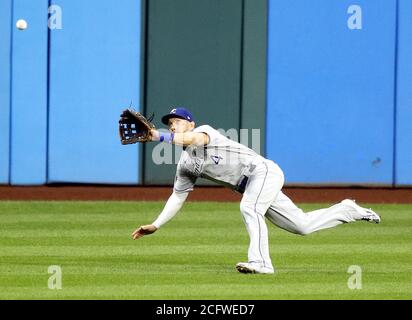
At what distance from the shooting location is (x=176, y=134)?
973 centimetres

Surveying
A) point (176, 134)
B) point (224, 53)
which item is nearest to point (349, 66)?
point (224, 53)

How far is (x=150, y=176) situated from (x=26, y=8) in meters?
2.86

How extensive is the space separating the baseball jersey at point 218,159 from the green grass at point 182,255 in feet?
2.54

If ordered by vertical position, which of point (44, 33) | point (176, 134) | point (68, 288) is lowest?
point (68, 288)

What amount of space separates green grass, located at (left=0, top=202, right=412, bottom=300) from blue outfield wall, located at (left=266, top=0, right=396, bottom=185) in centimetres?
201

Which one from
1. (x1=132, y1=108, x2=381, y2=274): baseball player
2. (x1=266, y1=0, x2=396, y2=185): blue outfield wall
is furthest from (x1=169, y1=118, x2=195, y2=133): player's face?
(x1=266, y1=0, x2=396, y2=185): blue outfield wall

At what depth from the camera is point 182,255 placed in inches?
453

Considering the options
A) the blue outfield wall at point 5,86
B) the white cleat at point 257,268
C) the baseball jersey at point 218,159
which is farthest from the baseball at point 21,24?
the white cleat at point 257,268

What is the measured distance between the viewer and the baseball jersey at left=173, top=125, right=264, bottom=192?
1029 centimetres

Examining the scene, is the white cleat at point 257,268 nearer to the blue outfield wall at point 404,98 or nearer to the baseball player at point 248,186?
the baseball player at point 248,186

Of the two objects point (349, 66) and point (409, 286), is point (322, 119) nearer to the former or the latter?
point (349, 66)

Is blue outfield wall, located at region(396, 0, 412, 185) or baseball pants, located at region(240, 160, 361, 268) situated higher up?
blue outfield wall, located at region(396, 0, 412, 185)

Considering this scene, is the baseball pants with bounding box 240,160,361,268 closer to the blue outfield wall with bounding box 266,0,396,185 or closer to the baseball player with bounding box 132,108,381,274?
the baseball player with bounding box 132,108,381,274

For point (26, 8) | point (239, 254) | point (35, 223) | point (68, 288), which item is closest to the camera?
point (68, 288)
